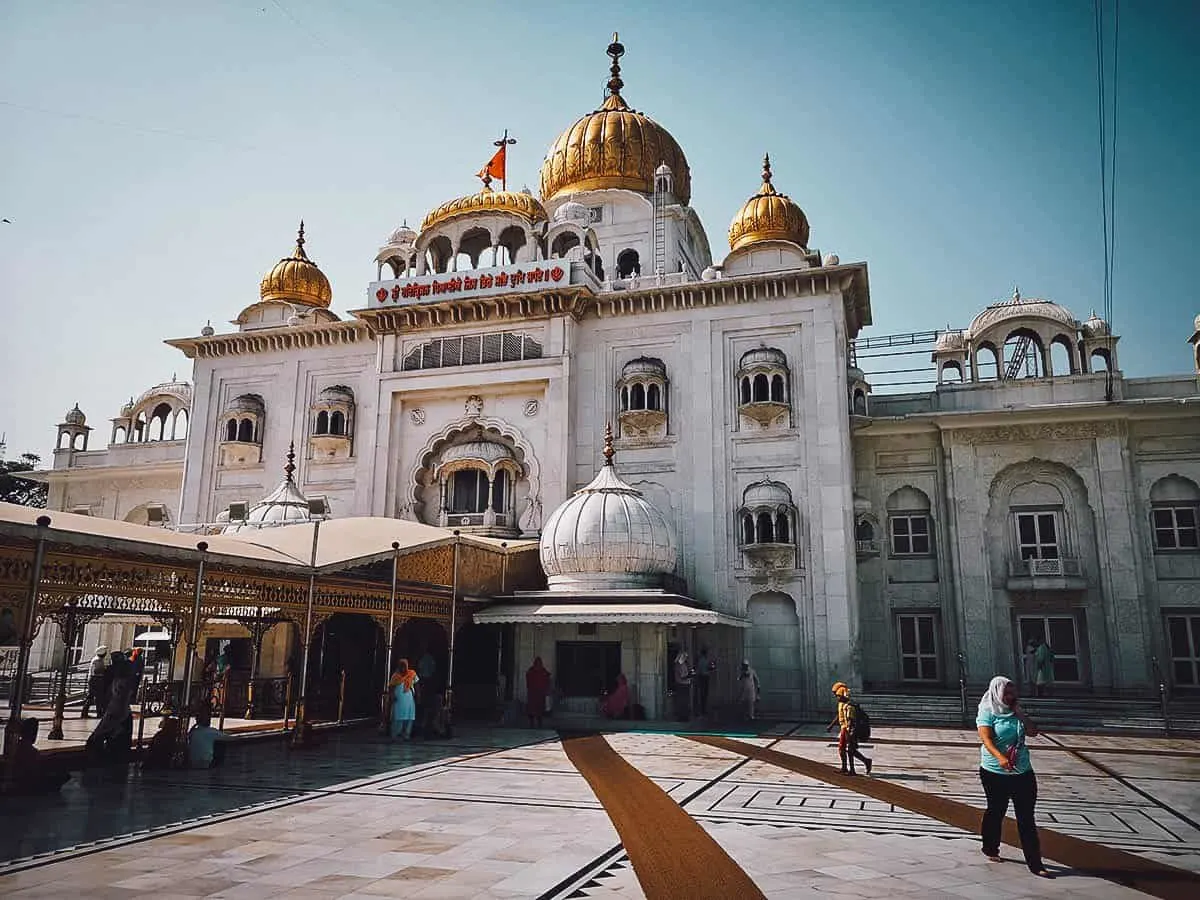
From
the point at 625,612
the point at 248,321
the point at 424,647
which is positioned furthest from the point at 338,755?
the point at 248,321

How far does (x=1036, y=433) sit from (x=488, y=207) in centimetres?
1484

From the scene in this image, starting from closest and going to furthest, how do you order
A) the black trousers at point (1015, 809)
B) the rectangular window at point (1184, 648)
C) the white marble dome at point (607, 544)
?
the black trousers at point (1015, 809)
the white marble dome at point (607, 544)
the rectangular window at point (1184, 648)

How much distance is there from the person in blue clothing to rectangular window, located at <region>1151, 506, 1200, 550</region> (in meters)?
17.9

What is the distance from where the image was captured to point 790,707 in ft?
61.7

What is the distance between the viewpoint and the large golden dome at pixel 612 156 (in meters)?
27.2

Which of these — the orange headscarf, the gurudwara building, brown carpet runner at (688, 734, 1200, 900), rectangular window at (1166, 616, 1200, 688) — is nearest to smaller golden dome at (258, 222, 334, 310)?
the gurudwara building

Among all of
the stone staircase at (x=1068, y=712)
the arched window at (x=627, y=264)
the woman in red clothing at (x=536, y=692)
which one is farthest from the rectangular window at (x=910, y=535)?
the woman in red clothing at (x=536, y=692)

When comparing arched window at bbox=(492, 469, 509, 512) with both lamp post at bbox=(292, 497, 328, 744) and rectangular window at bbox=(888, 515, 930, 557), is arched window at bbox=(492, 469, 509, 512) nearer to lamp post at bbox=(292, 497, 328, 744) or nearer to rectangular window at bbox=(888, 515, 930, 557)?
lamp post at bbox=(292, 497, 328, 744)

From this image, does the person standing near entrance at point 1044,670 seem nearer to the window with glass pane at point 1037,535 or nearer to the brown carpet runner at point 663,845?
the window with glass pane at point 1037,535

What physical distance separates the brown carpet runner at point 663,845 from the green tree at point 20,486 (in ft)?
130

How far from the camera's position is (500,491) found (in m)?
22.4

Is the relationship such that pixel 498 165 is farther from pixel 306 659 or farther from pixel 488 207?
pixel 306 659

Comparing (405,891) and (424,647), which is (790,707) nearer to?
(424,647)

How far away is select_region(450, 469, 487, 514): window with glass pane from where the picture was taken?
2242 centimetres
